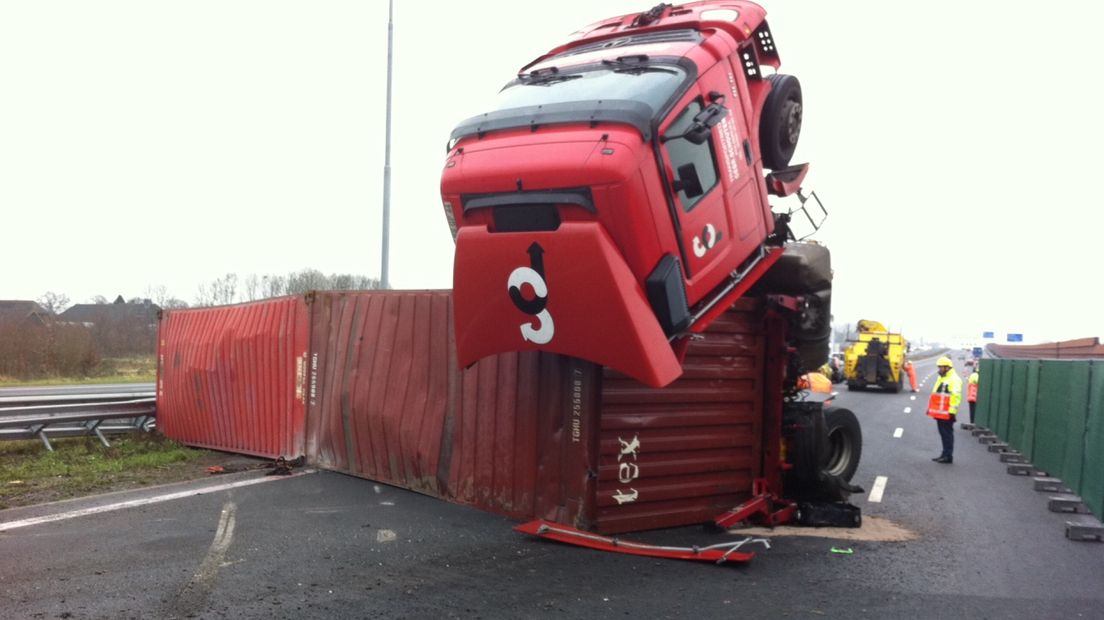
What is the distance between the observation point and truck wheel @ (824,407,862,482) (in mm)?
10367

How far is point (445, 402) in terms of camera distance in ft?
31.2

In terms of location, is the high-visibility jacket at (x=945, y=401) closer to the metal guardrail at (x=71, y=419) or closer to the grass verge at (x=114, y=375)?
the metal guardrail at (x=71, y=419)

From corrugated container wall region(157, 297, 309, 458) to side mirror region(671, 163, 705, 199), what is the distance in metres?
6.68

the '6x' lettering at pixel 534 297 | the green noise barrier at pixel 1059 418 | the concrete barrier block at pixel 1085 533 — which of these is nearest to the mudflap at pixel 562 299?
the '6x' lettering at pixel 534 297

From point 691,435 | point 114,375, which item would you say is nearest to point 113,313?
point 114,375

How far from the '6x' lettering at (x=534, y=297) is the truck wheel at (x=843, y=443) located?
4.86 m

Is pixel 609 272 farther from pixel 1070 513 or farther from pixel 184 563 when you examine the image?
pixel 1070 513

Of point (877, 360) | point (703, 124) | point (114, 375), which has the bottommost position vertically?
point (114, 375)

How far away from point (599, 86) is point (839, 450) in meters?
5.88

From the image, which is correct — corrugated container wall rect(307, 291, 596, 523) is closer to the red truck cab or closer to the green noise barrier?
the red truck cab

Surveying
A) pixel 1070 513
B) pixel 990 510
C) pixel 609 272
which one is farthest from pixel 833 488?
pixel 609 272

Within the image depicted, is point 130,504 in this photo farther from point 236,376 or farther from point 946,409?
point 946,409

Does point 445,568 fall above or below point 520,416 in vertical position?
below

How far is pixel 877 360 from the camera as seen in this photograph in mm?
34156
